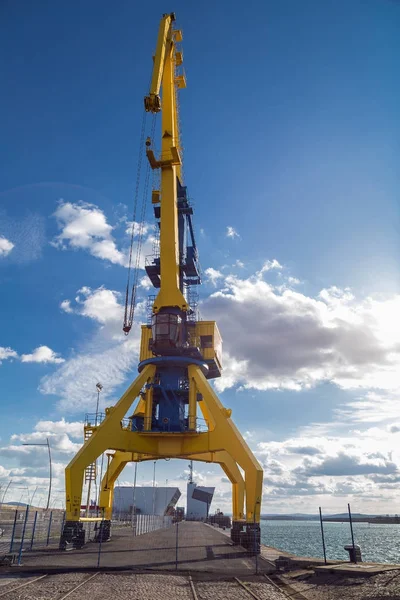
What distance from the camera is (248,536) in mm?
24797

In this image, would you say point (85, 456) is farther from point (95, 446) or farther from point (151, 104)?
point (151, 104)

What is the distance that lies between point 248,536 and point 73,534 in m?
9.02

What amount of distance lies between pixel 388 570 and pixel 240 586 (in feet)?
17.7

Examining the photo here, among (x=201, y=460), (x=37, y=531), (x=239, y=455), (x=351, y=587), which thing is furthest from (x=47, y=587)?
(x=201, y=460)

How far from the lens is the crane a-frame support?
87.2ft

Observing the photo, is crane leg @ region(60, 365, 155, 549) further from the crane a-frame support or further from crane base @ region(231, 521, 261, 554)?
crane base @ region(231, 521, 261, 554)

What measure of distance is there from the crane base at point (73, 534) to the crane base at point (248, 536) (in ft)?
27.9

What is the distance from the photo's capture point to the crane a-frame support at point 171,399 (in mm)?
26594

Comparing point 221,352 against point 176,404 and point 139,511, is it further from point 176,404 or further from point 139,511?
point 139,511

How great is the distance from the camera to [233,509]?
3008 cm

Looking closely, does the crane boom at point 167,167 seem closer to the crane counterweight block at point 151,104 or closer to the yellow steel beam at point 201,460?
the crane counterweight block at point 151,104

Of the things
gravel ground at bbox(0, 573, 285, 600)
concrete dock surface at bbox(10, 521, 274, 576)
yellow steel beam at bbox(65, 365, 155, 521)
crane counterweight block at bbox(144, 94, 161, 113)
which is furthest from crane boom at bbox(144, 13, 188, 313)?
Answer: gravel ground at bbox(0, 573, 285, 600)

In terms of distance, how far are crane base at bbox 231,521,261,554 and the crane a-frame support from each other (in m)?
0.06

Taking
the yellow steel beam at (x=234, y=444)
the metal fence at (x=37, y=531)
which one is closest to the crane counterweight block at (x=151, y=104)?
the yellow steel beam at (x=234, y=444)
